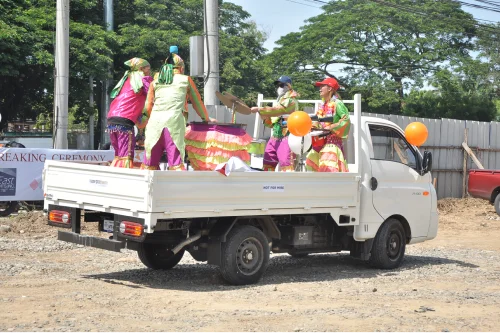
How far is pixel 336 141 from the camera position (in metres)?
9.89

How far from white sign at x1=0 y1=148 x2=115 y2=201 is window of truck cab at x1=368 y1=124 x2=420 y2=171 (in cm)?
738

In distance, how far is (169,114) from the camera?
8.73 metres

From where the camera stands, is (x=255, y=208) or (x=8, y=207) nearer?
(x=255, y=208)

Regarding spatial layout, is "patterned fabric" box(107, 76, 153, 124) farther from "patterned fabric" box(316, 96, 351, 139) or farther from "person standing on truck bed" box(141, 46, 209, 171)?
"patterned fabric" box(316, 96, 351, 139)

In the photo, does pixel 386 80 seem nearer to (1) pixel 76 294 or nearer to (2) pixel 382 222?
(2) pixel 382 222

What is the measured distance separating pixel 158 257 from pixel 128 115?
1.88 meters

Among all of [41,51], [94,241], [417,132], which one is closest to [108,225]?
[94,241]

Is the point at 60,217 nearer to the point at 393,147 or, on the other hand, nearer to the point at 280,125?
the point at 280,125

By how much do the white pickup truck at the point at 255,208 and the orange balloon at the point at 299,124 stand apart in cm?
52

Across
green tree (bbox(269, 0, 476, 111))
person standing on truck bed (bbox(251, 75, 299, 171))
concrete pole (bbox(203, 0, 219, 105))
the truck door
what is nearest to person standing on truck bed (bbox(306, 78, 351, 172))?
person standing on truck bed (bbox(251, 75, 299, 171))

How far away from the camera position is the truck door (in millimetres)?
10320

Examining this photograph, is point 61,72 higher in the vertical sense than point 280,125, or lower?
higher

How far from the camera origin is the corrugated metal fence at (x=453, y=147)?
2117cm

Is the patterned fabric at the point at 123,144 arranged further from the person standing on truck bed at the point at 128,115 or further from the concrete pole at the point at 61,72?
the concrete pole at the point at 61,72
